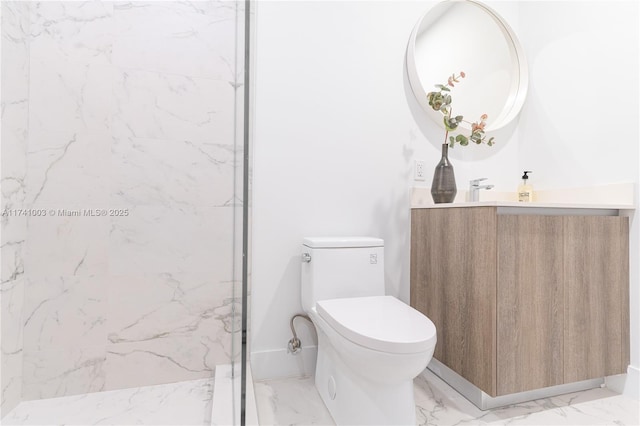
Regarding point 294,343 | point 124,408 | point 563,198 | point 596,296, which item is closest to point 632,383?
point 596,296

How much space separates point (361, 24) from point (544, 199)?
4.08 ft

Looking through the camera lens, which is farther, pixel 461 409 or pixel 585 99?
pixel 585 99

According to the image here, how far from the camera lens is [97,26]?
1230 mm

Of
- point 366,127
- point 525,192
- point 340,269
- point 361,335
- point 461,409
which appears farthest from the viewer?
point 525,192

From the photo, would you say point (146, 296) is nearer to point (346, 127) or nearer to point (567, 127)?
point (346, 127)

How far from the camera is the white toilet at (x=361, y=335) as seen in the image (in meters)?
0.95

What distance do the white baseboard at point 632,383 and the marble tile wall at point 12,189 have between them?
2.26 meters

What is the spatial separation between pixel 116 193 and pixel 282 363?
95 cm

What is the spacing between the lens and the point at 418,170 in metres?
1.62

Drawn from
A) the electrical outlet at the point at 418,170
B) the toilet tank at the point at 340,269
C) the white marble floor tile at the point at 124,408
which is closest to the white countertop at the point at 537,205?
the electrical outlet at the point at 418,170

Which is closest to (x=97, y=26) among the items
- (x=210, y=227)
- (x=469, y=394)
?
(x=210, y=227)

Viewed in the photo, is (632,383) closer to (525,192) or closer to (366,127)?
(525,192)

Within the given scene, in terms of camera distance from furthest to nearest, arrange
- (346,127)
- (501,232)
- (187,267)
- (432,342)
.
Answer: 1. (346,127)
2. (187,267)
3. (501,232)
4. (432,342)

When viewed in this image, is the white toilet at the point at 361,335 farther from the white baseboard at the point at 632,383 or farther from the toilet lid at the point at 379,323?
the white baseboard at the point at 632,383
